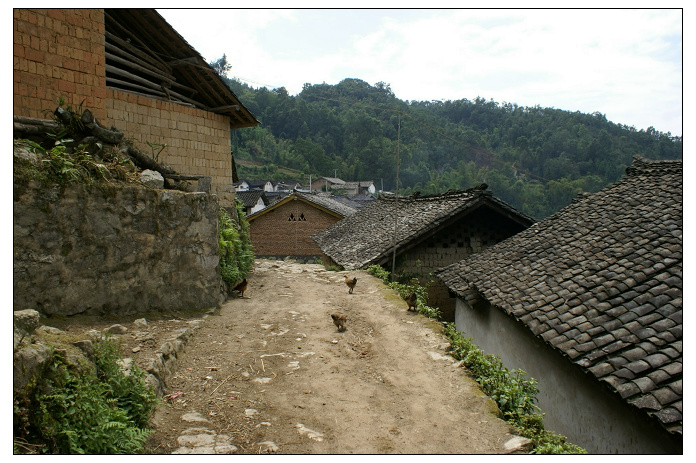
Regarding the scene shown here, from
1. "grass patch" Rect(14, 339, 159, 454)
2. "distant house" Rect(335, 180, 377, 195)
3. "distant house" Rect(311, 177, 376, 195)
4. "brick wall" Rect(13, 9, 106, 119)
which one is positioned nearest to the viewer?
"grass patch" Rect(14, 339, 159, 454)

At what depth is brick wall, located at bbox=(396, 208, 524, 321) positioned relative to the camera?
47.1ft

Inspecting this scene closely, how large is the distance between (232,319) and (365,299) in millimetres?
Result: 3165

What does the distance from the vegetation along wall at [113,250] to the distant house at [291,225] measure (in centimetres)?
2466

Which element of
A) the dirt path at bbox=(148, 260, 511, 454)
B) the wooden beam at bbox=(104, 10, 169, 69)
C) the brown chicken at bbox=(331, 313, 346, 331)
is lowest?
the dirt path at bbox=(148, 260, 511, 454)

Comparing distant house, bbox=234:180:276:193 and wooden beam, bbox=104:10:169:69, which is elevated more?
distant house, bbox=234:180:276:193

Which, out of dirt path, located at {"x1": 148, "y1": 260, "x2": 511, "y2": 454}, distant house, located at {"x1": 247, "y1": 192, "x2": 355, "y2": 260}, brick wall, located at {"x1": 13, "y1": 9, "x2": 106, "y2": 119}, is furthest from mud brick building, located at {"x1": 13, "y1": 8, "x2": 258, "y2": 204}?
distant house, located at {"x1": 247, "y1": 192, "x2": 355, "y2": 260}

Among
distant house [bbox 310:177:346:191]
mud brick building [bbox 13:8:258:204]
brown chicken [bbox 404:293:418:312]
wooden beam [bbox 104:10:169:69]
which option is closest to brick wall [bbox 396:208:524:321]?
brown chicken [bbox 404:293:418:312]

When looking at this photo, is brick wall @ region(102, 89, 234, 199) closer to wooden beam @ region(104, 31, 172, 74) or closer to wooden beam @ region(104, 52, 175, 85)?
wooden beam @ region(104, 52, 175, 85)

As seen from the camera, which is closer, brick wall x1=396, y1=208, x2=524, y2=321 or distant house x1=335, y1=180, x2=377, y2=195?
brick wall x1=396, y1=208, x2=524, y2=321

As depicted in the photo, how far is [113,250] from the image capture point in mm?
6387

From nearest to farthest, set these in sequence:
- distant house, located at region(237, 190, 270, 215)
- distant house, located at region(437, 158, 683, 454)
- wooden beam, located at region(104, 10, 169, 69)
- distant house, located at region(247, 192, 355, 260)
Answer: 1. distant house, located at region(437, 158, 683, 454)
2. wooden beam, located at region(104, 10, 169, 69)
3. distant house, located at region(247, 192, 355, 260)
4. distant house, located at region(237, 190, 270, 215)

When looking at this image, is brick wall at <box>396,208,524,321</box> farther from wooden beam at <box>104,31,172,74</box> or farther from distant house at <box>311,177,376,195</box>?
distant house at <box>311,177,376,195</box>

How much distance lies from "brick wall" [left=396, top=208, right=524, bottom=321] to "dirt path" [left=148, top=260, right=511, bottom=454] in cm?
660

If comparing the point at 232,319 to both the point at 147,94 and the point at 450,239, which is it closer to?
the point at 147,94
